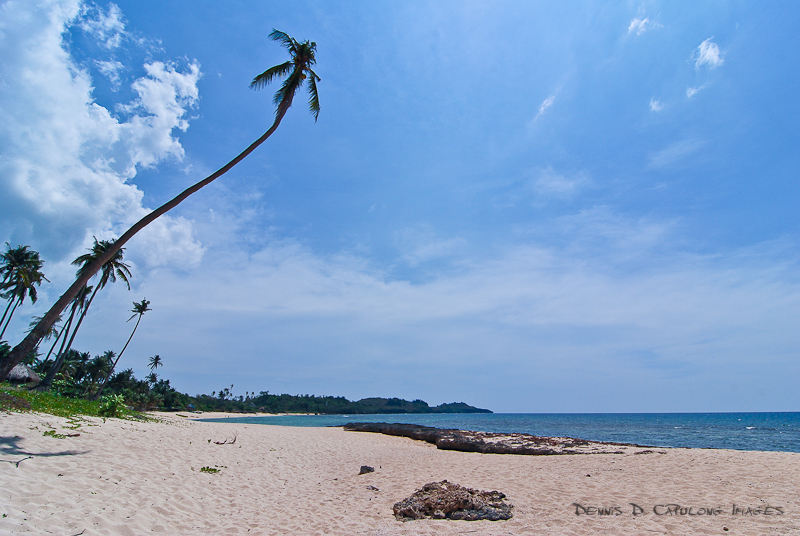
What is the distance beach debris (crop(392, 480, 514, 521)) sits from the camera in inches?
269

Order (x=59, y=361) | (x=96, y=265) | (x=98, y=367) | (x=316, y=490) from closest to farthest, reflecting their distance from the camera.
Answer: (x=316, y=490)
(x=96, y=265)
(x=59, y=361)
(x=98, y=367)

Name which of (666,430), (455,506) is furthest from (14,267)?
(666,430)

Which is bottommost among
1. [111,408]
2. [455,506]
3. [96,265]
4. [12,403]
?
[455,506]

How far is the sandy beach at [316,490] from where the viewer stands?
6156 mm

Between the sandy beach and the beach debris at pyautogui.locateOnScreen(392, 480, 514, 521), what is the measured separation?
246 millimetres

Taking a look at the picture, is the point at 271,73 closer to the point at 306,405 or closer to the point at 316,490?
the point at 316,490

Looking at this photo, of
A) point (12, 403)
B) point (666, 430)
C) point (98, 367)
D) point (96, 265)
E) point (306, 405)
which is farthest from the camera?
point (306, 405)

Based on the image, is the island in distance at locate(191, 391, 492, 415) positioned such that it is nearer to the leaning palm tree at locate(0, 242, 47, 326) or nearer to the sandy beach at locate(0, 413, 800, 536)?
the leaning palm tree at locate(0, 242, 47, 326)

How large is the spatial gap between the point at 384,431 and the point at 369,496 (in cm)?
2543

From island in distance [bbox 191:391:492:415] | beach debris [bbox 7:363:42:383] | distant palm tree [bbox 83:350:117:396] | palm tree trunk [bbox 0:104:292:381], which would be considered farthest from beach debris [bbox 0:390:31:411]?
island in distance [bbox 191:391:492:415]

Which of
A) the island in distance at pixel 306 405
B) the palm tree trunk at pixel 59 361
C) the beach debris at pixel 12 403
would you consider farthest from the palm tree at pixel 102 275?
the island in distance at pixel 306 405

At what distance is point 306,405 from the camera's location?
143 metres

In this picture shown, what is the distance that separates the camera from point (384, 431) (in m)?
32.4

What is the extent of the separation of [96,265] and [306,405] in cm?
14468
